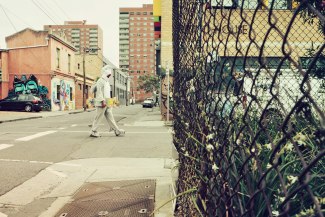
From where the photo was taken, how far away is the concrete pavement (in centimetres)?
400

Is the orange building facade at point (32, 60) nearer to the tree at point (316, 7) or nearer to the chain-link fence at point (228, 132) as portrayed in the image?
the tree at point (316, 7)

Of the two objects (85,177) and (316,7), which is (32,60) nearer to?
(85,177)

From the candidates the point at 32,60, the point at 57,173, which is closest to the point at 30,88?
the point at 32,60

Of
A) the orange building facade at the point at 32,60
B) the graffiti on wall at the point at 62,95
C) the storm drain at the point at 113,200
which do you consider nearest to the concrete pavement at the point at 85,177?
the storm drain at the point at 113,200

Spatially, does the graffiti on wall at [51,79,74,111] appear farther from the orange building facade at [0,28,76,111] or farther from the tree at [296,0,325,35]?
the tree at [296,0,325,35]

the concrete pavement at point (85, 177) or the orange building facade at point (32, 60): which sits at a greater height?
the orange building facade at point (32, 60)

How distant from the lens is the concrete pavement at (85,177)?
4004 mm

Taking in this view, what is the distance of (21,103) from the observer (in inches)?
1131

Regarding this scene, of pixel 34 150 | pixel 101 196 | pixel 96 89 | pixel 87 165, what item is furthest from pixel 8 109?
pixel 101 196

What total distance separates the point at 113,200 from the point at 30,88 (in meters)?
32.3

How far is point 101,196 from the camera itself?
4.09 m

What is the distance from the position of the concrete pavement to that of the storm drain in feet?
0.37

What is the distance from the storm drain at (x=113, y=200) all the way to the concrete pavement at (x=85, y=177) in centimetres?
11

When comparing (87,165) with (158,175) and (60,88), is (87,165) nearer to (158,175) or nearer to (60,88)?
(158,175)
